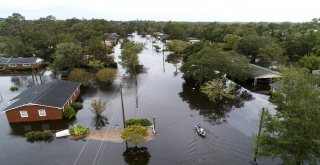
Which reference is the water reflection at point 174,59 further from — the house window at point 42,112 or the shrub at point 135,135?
the shrub at point 135,135

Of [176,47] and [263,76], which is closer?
[263,76]

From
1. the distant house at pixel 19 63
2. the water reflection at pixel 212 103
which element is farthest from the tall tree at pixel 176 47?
the distant house at pixel 19 63

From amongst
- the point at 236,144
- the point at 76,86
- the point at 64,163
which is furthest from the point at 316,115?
the point at 76,86

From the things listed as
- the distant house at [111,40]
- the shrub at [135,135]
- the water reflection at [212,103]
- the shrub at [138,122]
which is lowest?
the water reflection at [212,103]

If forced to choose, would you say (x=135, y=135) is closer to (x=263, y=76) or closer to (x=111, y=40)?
(x=263, y=76)

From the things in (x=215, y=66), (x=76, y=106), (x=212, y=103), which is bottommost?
(x=212, y=103)

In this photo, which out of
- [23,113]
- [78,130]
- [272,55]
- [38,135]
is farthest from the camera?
[272,55]

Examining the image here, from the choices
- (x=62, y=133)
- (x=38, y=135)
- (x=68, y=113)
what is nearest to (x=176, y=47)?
(x=68, y=113)
